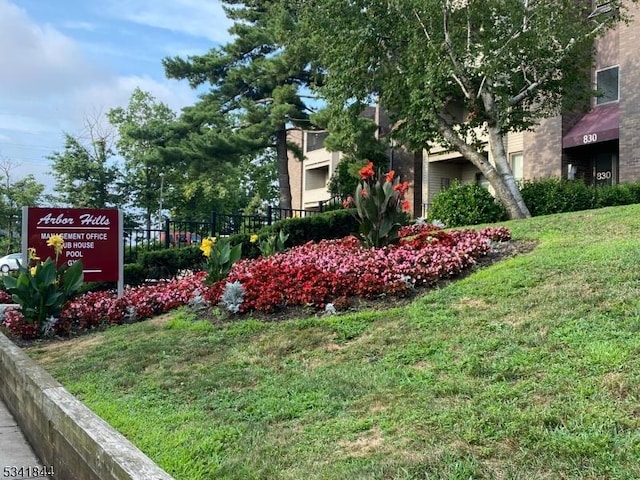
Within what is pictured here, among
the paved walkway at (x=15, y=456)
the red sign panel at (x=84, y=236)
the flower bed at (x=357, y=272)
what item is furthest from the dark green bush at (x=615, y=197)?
the paved walkway at (x=15, y=456)

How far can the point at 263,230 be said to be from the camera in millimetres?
14336

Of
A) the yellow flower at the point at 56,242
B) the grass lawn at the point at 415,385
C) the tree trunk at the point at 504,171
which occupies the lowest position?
the grass lawn at the point at 415,385

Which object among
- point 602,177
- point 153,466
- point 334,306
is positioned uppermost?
point 602,177

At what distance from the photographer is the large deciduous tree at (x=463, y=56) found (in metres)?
13.3

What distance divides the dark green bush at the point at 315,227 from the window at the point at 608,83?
10002mm

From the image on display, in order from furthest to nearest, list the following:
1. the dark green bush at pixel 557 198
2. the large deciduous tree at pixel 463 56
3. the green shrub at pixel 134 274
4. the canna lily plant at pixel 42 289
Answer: the dark green bush at pixel 557 198, the large deciduous tree at pixel 463 56, the green shrub at pixel 134 274, the canna lily plant at pixel 42 289

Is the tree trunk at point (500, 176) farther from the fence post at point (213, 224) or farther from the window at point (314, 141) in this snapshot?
the window at point (314, 141)

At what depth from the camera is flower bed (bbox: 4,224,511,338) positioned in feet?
23.7

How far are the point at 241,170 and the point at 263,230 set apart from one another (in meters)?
30.1

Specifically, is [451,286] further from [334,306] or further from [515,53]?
[515,53]

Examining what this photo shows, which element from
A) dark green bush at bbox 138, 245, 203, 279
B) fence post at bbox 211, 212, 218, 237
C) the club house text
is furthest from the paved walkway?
fence post at bbox 211, 212, 218, 237

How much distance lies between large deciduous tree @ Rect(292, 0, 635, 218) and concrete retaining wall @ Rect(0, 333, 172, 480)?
10313 millimetres

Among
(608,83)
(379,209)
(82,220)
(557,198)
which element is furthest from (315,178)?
(379,209)

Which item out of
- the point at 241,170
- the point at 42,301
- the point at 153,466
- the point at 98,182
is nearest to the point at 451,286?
the point at 153,466
